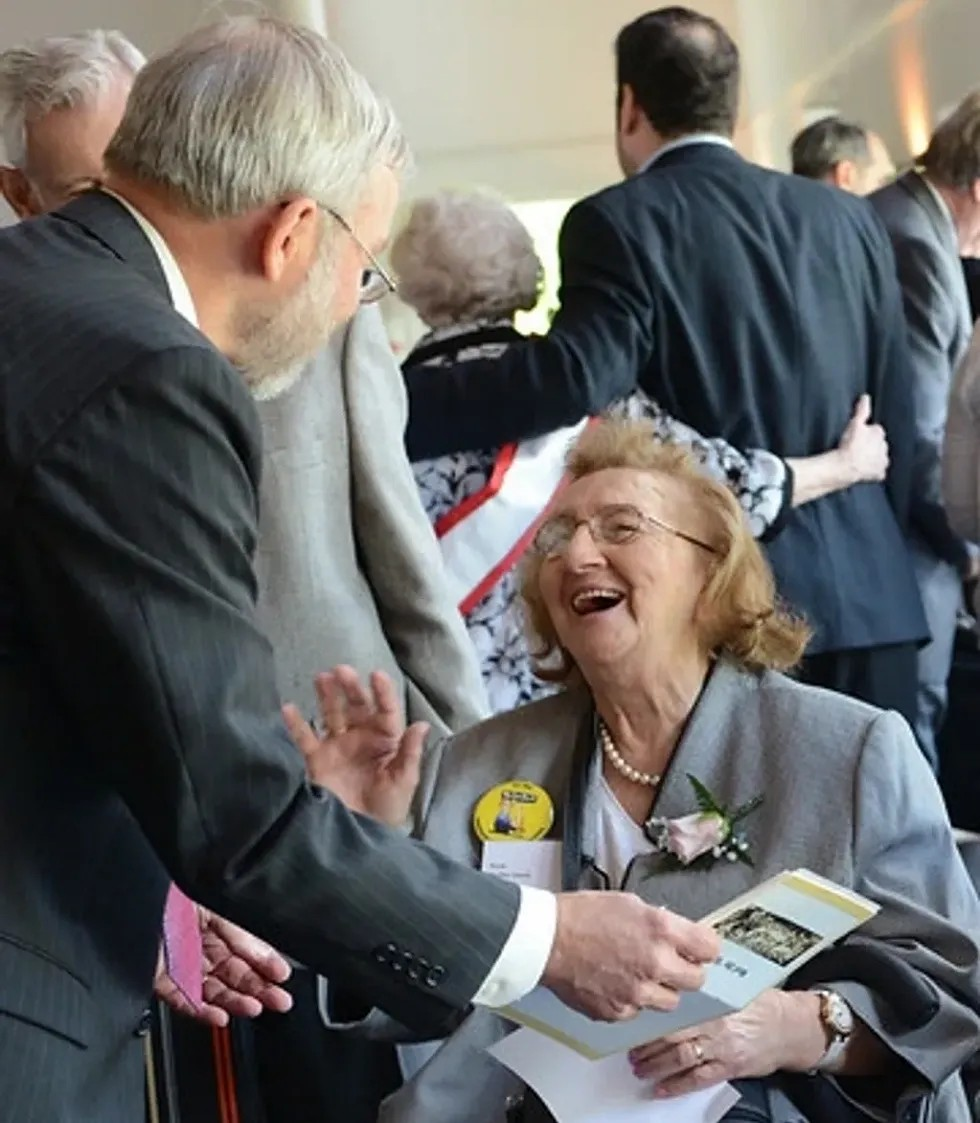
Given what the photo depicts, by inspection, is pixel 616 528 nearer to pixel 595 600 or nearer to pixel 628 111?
pixel 595 600

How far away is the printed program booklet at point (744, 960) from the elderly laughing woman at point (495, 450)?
908 mm

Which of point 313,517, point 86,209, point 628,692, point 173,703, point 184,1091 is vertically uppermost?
point 86,209

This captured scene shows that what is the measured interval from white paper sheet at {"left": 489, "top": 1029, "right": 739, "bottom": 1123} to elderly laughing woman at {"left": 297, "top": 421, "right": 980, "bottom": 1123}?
0.02 metres

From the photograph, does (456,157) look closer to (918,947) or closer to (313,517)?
(313,517)

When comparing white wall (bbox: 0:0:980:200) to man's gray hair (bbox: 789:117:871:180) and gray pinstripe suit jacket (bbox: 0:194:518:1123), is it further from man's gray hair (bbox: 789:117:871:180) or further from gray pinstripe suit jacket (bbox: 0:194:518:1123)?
gray pinstripe suit jacket (bbox: 0:194:518:1123)

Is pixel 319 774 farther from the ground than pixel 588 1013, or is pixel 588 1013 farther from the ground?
pixel 588 1013

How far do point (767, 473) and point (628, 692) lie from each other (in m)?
0.65

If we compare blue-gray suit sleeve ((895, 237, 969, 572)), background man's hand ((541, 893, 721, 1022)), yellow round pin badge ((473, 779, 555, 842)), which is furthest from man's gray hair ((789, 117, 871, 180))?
background man's hand ((541, 893, 721, 1022))

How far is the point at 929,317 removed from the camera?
3400mm

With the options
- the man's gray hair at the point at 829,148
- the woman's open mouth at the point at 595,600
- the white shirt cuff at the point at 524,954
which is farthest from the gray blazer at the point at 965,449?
the white shirt cuff at the point at 524,954

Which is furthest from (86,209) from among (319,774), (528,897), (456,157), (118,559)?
(456,157)

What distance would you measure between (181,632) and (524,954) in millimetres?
370

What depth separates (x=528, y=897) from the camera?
4.64 ft

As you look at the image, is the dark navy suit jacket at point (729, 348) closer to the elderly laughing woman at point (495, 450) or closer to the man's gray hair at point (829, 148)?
the elderly laughing woman at point (495, 450)
